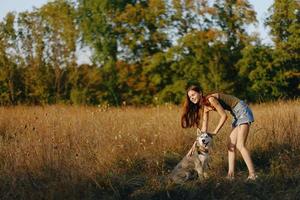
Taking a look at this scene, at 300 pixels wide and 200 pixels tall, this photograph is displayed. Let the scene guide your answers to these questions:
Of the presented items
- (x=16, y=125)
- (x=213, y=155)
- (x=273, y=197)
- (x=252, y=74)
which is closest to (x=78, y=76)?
Result: (x=252, y=74)

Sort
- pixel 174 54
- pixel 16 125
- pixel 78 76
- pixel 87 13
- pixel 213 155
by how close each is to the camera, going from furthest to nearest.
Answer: pixel 87 13 → pixel 174 54 → pixel 78 76 → pixel 16 125 → pixel 213 155

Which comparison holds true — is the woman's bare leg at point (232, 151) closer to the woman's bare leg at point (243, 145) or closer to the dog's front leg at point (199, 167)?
the woman's bare leg at point (243, 145)

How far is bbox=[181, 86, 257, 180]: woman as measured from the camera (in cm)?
881

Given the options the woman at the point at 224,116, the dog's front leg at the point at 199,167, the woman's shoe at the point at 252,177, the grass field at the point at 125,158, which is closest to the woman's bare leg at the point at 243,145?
the woman at the point at 224,116

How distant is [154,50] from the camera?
36781mm

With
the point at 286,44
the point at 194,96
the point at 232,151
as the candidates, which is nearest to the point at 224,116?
the point at 194,96

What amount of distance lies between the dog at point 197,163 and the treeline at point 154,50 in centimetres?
2102

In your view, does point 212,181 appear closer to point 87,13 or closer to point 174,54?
point 174,54

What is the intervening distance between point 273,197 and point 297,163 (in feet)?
5.26

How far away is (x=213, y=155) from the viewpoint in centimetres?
993

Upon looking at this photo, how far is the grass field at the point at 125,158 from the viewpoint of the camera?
820 centimetres

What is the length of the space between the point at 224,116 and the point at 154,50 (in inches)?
1114

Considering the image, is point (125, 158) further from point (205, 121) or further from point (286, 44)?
point (286, 44)

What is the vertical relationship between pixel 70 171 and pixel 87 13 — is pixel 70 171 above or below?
below
